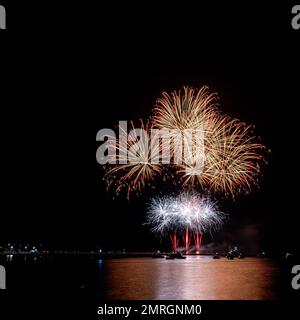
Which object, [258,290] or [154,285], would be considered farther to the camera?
[154,285]

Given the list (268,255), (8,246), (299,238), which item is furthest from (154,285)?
(8,246)

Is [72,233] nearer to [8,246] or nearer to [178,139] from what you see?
[8,246]

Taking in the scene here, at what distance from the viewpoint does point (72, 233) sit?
531 feet

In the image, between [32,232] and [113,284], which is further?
[32,232]

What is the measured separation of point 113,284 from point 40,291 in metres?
6.65

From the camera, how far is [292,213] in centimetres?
11706

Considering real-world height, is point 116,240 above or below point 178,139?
below

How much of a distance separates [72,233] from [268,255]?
63980 mm

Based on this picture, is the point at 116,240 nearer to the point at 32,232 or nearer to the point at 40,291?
the point at 32,232
